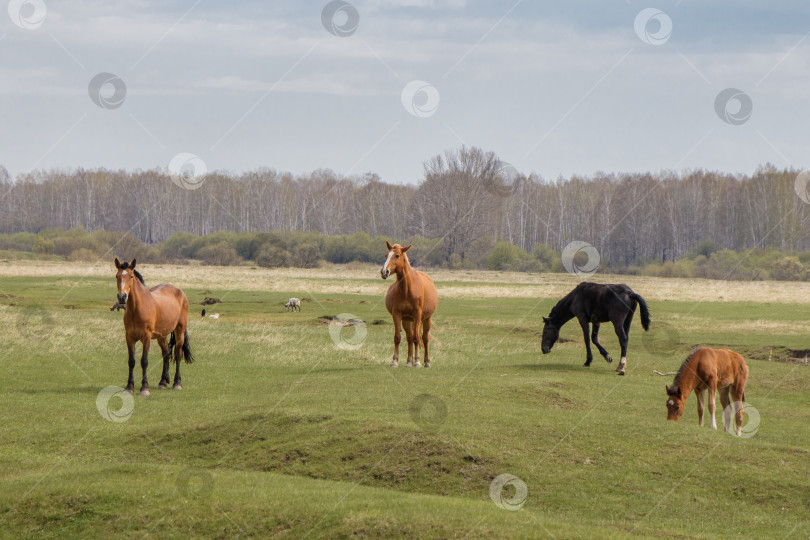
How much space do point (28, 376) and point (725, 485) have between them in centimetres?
1945

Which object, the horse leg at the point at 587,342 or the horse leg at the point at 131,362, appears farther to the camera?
the horse leg at the point at 587,342

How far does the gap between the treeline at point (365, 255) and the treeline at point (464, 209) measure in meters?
1.76

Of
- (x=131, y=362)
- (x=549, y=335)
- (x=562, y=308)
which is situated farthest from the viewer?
(x=549, y=335)

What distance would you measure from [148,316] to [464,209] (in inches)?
3746

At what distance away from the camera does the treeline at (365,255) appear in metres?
106

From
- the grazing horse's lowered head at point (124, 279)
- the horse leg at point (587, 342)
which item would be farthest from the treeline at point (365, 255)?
the grazing horse's lowered head at point (124, 279)

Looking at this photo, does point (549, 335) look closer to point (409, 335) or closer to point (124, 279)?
point (409, 335)

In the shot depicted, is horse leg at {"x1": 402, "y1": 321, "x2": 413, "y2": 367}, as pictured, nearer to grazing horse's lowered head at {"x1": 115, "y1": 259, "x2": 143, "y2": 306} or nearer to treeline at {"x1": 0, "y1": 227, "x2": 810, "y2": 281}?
grazing horse's lowered head at {"x1": 115, "y1": 259, "x2": 143, "y2": 306}

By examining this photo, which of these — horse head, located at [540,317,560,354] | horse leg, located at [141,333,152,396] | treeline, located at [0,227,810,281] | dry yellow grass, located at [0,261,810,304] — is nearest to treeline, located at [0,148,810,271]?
treeline, located at [0,227,810,281]

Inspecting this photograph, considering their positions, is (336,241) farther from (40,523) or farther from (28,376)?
(40,523)

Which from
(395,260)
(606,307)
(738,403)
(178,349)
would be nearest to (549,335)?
(606,307)

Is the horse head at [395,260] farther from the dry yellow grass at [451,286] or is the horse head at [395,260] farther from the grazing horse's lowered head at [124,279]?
the dry yellow grass at [451,286]

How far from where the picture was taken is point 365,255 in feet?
389

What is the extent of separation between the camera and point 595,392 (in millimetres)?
21234
